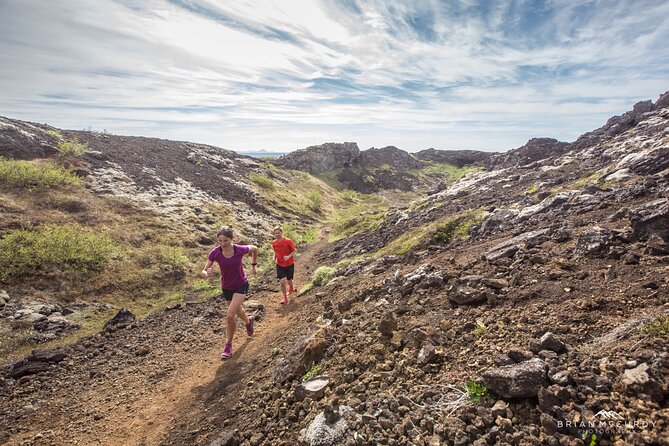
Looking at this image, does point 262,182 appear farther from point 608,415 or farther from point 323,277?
point 608,415

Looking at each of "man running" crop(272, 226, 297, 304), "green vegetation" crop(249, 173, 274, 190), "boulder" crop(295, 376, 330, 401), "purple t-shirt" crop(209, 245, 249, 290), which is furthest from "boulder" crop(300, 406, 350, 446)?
"green vegetation" crop(249, 173, 274, 190)

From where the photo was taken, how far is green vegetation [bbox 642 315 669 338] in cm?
420

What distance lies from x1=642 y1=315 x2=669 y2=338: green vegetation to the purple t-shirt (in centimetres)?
898

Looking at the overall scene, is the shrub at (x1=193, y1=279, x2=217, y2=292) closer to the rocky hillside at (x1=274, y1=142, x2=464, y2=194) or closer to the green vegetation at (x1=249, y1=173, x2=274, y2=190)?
the green vegetation at (x1=249, y1=173, x2=274, y2=190)

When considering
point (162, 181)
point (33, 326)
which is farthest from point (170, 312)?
point (162, 181)

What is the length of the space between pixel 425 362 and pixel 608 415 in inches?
100

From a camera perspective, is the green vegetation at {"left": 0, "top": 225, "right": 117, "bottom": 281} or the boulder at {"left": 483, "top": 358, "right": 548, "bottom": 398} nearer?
the boulder at {"left": 483, "top": 358, "right": 548, "bottom": 398}

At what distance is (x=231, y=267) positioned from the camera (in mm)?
9875

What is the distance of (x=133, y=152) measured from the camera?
132 ft

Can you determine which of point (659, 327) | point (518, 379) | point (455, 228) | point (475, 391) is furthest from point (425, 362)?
point (455, 228)

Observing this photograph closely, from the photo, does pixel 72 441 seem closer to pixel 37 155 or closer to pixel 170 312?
pixel 170 312

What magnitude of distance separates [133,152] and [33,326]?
107ft

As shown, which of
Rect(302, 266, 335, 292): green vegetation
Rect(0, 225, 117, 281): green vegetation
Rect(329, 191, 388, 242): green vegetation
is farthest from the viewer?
Rect(329, 191, 388, 242): green vegetation

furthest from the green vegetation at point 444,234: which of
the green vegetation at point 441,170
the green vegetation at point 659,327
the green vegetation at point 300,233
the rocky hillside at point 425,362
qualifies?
the green vegetation at point 441,170
